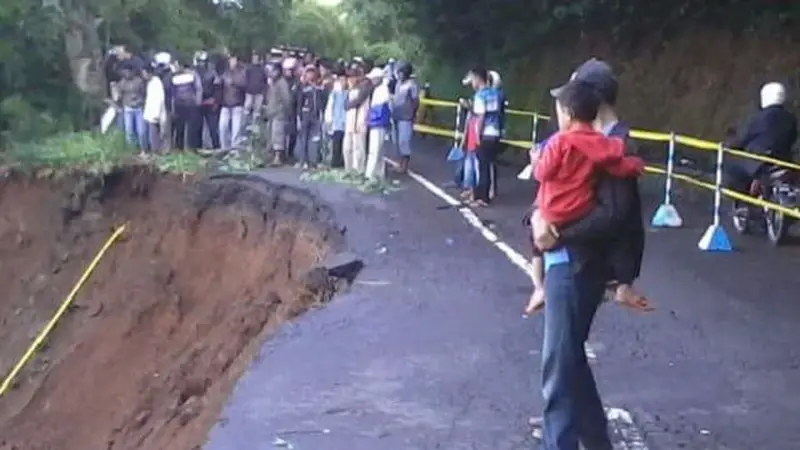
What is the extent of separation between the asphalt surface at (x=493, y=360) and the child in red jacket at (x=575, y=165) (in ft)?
5.63

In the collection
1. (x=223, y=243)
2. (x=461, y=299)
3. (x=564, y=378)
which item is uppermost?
(x=564, y=378)

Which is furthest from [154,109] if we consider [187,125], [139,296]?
[139,296]

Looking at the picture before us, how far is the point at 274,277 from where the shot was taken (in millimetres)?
18188

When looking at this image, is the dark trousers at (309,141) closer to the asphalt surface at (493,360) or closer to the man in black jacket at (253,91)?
the man in black jacket at (253,91)

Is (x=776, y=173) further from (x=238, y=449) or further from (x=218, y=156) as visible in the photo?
(x=218, y=156)

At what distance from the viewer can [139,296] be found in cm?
2117

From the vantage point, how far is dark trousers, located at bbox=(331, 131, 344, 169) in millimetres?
23531

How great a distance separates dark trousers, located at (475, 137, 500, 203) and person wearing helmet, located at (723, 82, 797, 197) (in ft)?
10.7

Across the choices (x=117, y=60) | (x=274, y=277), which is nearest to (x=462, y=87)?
(x=117, y=60)

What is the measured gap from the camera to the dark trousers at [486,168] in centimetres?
1841

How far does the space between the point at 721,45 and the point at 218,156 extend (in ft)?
29.1

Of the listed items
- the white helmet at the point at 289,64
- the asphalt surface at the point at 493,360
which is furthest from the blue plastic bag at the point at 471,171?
the white helmet at the point at 289,64

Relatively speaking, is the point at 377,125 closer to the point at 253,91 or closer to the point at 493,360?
the point at 253,91

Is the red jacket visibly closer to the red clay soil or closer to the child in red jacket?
the child in red jacket
